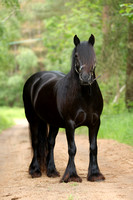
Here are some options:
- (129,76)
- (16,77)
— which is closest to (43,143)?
(129,76)

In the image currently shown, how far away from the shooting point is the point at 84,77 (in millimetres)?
4645

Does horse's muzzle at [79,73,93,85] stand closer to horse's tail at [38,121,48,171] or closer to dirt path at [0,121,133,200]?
dirt path at [0,121,133,200]

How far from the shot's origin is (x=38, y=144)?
635 centimetres

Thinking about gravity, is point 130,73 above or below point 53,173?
above

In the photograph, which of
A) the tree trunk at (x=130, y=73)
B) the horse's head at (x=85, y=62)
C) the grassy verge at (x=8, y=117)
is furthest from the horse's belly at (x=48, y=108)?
the grassy verge at (x=8, y=117)

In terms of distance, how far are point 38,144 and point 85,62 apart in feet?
7.40

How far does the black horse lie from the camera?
16.1 feet

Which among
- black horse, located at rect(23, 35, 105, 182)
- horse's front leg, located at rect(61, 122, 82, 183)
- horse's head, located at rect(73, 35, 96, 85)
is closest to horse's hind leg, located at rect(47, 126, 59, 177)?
black horse, located at rect(23, 35, 105, 182)

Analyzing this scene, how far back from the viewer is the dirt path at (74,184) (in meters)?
4.08

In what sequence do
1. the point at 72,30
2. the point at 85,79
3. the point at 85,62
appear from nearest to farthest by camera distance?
the point at 85,79, the point at 85,62, the point at 72,30

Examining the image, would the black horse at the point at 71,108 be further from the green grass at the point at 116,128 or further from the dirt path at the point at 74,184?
the green grass at the point at 116,128

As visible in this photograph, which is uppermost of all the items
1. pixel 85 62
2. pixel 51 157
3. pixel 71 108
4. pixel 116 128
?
pixel 85 62

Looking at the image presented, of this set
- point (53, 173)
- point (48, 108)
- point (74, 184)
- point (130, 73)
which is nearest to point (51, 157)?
point (53, 173)

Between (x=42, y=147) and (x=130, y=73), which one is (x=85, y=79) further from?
(x=130, y=73)
